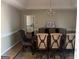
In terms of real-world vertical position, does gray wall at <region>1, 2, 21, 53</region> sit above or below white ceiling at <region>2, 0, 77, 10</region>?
below

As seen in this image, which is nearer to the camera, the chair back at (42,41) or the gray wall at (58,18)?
the chair back at (42,41)

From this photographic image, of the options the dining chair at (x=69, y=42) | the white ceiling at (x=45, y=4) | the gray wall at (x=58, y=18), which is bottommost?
the dining chair at (x=69, y=42)

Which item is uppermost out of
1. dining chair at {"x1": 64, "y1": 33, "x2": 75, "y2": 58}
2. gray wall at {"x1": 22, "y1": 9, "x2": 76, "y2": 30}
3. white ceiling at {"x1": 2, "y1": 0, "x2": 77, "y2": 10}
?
white ceiling at {"x1": 2, "y1": 0, "x2": 77, "y2": 10}

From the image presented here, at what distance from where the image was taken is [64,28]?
10.3 m

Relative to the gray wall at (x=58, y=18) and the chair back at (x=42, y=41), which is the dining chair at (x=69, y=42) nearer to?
the chair back at (x=42, y=41)

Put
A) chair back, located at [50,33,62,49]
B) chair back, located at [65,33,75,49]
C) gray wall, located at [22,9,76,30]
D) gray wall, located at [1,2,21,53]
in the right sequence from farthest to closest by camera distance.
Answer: gray wall, located at [22,9,76,30] < chair back, located at [50,33,62,49] < chair back, located at [65,33,75,49] < gray wall, located at [1,2,21,53]

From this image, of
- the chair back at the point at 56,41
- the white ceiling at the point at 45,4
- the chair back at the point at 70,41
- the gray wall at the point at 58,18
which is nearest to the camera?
the chair back at the point at 70,41

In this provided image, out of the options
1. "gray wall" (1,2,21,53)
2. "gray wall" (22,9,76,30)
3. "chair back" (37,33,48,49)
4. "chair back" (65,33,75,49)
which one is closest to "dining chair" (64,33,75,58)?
"chair back" (65,33,75,49)

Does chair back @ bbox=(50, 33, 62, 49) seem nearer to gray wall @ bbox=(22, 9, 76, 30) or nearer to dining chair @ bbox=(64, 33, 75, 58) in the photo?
Result: dining chair @ bbox=(64, 33, 75, 58)

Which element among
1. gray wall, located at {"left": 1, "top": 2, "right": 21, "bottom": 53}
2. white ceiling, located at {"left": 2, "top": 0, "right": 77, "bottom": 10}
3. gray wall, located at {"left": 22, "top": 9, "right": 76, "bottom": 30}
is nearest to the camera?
gray wall, located at {"left": 1, "top": 2, "right": 21, "bottom": 53}

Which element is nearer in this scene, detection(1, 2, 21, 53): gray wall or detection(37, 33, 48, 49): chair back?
detection(1, 2, 21, 53): gray wall

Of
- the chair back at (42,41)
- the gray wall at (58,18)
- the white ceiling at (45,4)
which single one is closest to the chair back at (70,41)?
the chair back at (42,41)

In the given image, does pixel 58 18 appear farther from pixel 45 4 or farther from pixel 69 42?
pixel 69 42

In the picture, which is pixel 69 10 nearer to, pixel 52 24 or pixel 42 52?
pixel 52 24
